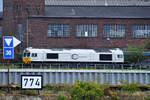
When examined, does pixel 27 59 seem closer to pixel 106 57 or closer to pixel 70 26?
pixel 106 57

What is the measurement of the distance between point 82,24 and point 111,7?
759cm

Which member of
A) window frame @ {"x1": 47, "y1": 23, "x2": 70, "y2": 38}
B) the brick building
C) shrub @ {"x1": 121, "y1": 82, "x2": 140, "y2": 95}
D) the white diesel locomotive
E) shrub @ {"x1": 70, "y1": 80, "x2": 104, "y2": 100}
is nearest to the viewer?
shrub @ {"x1": 70, "y1": 80, "x2": 104, "y2": 100}

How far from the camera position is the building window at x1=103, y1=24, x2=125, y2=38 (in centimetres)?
5916

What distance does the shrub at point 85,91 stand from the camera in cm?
2702

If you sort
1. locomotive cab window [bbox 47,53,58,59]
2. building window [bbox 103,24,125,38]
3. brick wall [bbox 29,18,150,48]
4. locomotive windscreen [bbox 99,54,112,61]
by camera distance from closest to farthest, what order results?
locomotive cab window [bbox 47,53,58,59] → locomotive windscreen [bbox 99,54,112,61] → brick wall [bbox 29,18,150,48] → building window [bbox 103,24,125,38]

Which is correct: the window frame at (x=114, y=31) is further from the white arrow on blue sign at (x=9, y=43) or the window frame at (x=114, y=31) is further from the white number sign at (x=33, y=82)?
the white number sign at (x=33, y=82)

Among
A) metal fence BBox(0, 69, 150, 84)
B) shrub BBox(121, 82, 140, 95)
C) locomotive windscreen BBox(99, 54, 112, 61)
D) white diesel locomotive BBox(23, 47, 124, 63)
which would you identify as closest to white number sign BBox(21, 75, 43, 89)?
shrub BBox(121, 82, 140, 95)

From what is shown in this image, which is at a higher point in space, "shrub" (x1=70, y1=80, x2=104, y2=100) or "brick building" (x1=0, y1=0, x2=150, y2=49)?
"brick building" (x1=0, y1=0, x2=150, y2=49)

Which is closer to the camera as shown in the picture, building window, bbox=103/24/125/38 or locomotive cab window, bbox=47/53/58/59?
locomotive cab window, bbox=47/53/58/59

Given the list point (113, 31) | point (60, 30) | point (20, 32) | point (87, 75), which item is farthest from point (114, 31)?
point (87, 75)

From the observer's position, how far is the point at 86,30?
194 ft

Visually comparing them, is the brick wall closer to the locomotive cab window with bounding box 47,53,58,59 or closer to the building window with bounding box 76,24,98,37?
the building window with bounding box 76,24,98,37

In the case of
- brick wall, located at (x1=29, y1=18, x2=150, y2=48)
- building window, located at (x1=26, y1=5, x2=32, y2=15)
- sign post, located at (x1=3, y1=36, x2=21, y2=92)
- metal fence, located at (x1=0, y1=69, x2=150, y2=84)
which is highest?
building window, located at (x1=26, y1=5, x2=32, y2=15)

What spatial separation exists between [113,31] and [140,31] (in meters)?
5.14
